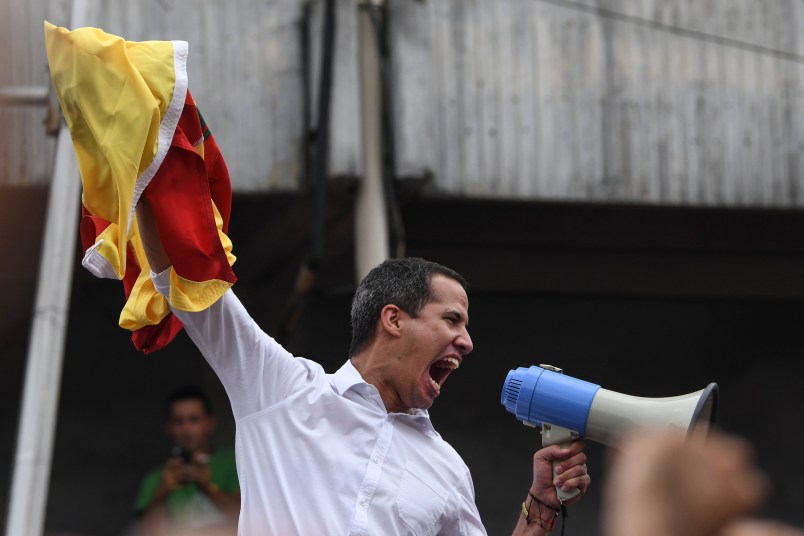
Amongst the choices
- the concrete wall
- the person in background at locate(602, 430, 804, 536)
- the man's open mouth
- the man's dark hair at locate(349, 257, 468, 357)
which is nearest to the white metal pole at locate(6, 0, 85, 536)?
the concrete wall

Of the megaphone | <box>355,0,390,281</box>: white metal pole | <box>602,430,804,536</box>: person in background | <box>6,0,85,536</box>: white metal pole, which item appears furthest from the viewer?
<box>355,0,390,281</box>: white metal pole

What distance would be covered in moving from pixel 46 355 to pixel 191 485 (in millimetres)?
1021

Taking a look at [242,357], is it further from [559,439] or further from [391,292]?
[559,439]

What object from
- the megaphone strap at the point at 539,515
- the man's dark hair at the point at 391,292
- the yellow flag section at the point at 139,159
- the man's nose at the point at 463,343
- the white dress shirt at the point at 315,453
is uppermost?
the yellow flag section at the point at 139,159

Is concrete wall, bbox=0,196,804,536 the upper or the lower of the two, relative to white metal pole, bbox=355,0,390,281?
lower

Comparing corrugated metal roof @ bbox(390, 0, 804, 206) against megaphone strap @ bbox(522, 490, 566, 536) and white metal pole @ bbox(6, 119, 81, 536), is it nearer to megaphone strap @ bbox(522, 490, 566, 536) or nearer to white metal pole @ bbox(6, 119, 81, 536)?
white metal pole @ bbox(6, 119, 81, 536)

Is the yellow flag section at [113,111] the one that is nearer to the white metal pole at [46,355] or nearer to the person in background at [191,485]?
the person in background at [191,485]

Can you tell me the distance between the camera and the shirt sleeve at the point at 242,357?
3.25m

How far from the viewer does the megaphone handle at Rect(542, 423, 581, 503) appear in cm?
342

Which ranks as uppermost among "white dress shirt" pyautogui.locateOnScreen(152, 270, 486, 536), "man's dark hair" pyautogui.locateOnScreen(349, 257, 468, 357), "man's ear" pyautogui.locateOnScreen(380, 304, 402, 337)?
"man's dark hair" pyautogui.locateOnScreen(349, 257, 468, 357)

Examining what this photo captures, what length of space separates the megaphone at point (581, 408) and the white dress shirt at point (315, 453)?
265 mm

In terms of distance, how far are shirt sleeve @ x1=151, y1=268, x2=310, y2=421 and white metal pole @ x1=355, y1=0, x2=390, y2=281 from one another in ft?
12.9

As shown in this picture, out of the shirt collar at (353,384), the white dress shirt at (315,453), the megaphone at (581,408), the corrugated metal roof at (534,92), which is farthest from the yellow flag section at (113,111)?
the corrugated metal roof at (534,92)

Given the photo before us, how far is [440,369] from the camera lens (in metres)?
3.62
